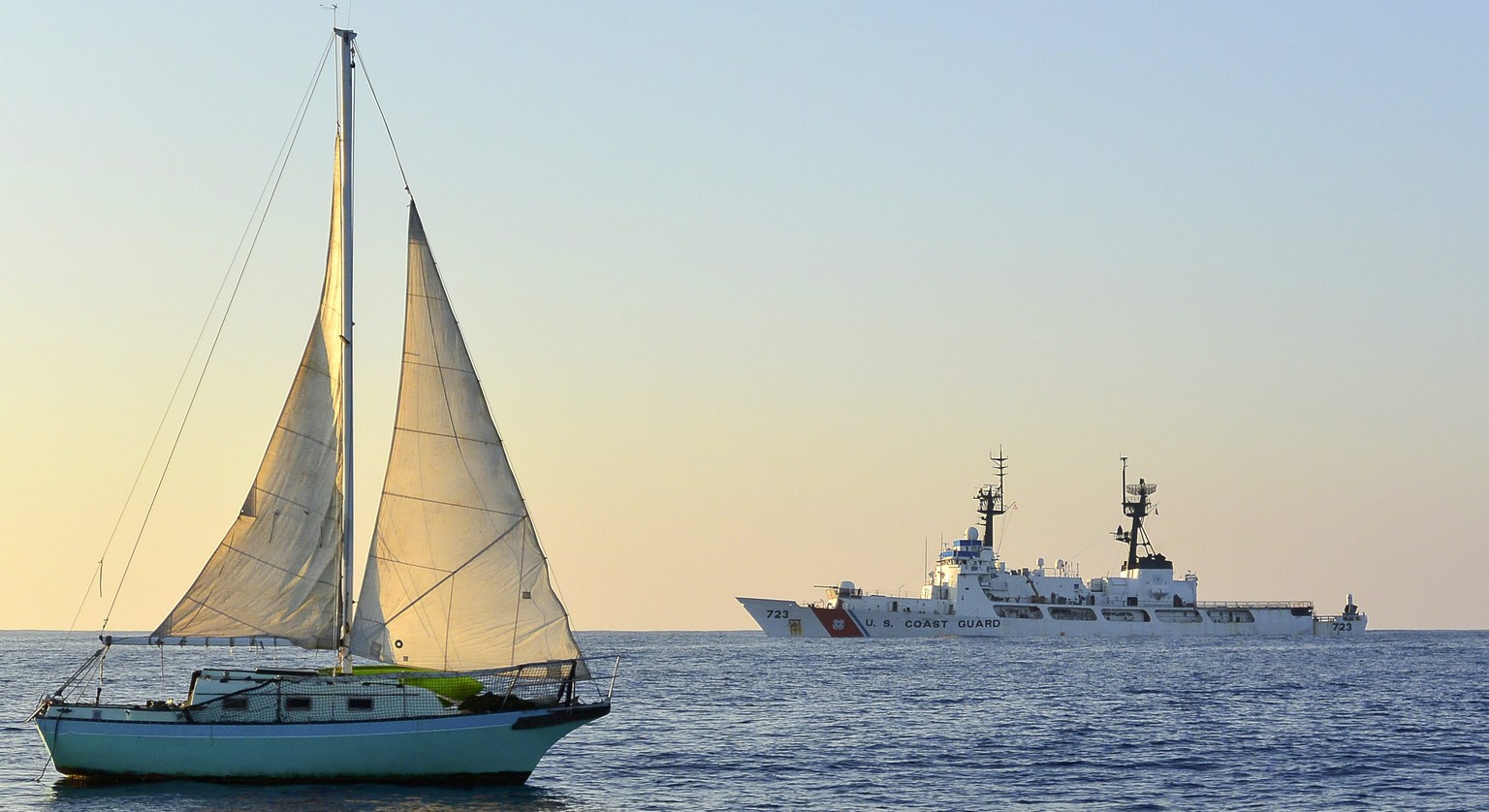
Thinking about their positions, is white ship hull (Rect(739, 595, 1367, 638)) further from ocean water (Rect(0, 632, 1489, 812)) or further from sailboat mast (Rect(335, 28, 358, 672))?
sailboat mast (Rect(335, 28, 358, 672))

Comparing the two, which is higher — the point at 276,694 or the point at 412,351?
the point at 412,351

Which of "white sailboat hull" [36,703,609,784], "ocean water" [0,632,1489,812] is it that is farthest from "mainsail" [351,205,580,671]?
"ocean water" [0,632,1489,812]

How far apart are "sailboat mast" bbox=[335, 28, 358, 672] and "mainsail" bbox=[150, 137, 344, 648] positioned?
128mm

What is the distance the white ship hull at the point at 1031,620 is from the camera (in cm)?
9994

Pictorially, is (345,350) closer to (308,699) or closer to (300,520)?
(300,520)

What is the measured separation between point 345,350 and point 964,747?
1688cm

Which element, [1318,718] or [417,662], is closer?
[417,662]

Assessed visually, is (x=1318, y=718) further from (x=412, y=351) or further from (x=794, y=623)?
(x=794, y=623)

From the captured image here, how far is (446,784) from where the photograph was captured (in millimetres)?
23812

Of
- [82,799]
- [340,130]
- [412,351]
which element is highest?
[340,130]

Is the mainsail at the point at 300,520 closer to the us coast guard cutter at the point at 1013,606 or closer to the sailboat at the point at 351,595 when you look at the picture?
A: the sailboat at the point at 351,595

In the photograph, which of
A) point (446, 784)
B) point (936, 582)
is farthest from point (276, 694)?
point (936, 582)

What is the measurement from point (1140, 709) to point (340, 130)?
29294 mm

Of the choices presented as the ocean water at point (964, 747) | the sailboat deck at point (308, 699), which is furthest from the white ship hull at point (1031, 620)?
the sailboat deck at point (308, 699)
